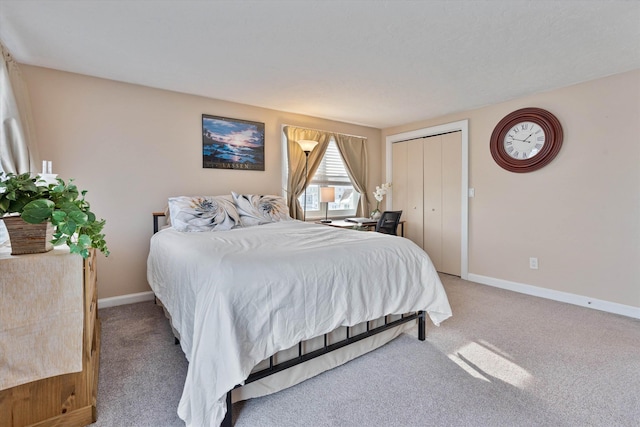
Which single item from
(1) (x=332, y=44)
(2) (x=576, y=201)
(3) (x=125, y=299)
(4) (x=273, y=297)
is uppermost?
(1) (x=332, y=44)

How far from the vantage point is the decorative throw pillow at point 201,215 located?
107 inches

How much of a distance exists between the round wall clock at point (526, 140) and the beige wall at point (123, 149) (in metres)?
3.33

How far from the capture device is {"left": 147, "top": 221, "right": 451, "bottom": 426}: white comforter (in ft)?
4.35

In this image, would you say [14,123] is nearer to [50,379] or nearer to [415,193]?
[50,379]

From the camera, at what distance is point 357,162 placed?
16.0 ft

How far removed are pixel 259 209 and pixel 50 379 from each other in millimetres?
2187

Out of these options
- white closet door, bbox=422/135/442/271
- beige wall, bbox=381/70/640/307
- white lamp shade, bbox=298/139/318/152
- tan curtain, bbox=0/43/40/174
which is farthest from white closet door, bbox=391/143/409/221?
tan curtain, bbox=0/43/40/174

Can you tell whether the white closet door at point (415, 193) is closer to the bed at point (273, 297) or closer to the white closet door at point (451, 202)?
the white closet door at point (451, 202)

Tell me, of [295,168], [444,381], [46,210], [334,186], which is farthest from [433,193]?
[46,210]

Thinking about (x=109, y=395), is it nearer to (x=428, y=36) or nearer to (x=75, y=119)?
(x=75, y=119)

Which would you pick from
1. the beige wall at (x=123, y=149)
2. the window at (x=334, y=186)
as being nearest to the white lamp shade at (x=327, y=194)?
the window at (x=334, y=186)

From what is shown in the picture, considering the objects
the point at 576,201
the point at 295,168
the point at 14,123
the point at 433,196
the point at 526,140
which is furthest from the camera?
the point at 433,196

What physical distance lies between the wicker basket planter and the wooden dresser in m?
0.04

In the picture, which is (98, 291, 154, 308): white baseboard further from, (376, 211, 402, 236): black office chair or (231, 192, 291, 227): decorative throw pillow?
(376, 211, 402, 236): black office chair
